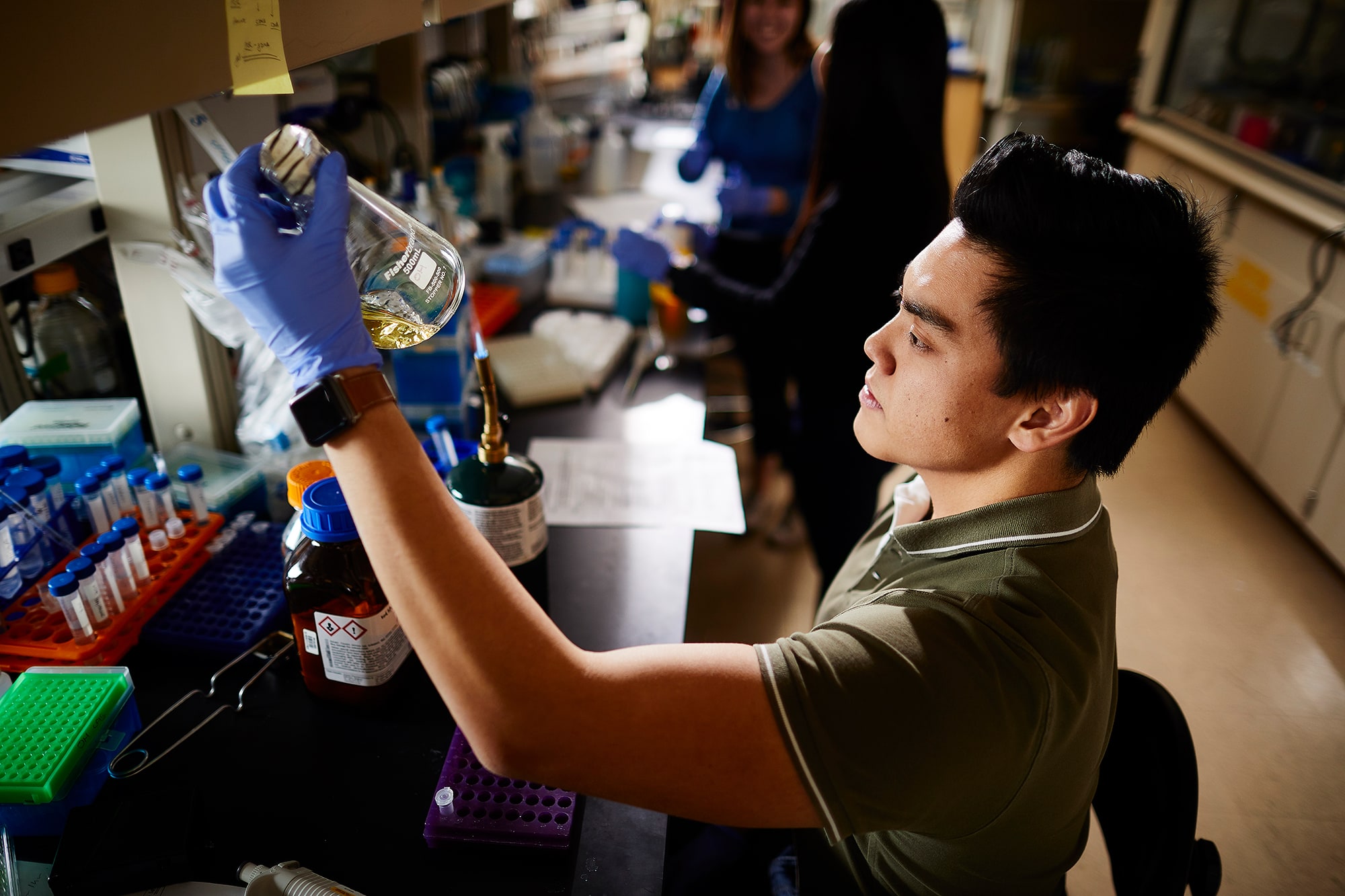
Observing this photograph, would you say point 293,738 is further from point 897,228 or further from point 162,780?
point 897,228

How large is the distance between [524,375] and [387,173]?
694 millimetres

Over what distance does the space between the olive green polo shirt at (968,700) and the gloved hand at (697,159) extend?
2.23 meters

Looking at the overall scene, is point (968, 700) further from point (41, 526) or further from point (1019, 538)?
point (41, 526)

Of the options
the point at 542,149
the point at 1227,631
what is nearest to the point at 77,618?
the point at 542,149

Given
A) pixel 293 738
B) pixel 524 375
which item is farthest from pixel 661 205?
pixel 293 738

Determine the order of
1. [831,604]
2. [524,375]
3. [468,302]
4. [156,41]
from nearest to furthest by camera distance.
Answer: [156,41], [831,604], [468,302], [524,375]

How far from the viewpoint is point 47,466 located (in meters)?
1.05

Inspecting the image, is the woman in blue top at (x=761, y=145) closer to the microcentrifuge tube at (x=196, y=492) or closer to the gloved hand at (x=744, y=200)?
the gloved hand at (x=744, y=200)

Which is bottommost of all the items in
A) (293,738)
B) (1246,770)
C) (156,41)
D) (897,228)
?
(1246,770)

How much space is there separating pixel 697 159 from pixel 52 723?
2.48 m

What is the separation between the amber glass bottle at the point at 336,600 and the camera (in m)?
0.88

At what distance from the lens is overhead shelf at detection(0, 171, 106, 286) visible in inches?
41.1

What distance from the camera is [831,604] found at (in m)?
1.09

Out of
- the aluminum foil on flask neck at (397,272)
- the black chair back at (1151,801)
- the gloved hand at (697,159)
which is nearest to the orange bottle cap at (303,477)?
the aluminum foil on flask neck at (397,272)
